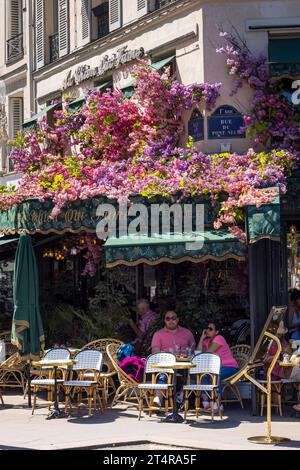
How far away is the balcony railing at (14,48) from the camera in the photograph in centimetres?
2457

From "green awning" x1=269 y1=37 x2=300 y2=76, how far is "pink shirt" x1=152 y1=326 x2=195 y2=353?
4.58 metres

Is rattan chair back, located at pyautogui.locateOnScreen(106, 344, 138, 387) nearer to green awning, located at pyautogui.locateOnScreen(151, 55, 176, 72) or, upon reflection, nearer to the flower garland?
the flower garland

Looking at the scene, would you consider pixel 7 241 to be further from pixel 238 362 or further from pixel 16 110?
pixel 16 110

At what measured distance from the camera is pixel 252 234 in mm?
14117

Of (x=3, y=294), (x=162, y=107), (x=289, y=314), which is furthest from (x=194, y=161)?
(x=3, y=294)

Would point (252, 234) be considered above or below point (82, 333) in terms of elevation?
above

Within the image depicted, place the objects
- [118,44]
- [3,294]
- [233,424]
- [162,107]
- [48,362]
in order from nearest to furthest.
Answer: [233,424] < [48,362] < [162,107] < [118,44] < [3,294]

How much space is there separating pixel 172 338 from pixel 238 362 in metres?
1.10

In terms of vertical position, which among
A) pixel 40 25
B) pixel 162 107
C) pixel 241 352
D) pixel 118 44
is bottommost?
pixel 241 352

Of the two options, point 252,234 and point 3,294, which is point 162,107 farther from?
point 3,294

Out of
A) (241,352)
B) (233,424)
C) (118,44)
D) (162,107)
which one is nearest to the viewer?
(233,424)

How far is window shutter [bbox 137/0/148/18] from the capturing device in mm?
18609

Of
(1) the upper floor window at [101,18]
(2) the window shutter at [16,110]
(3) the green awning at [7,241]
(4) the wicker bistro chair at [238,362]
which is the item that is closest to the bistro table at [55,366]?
(4) the wicker bistro chair at [238,362]

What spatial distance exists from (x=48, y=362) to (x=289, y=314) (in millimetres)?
4346
